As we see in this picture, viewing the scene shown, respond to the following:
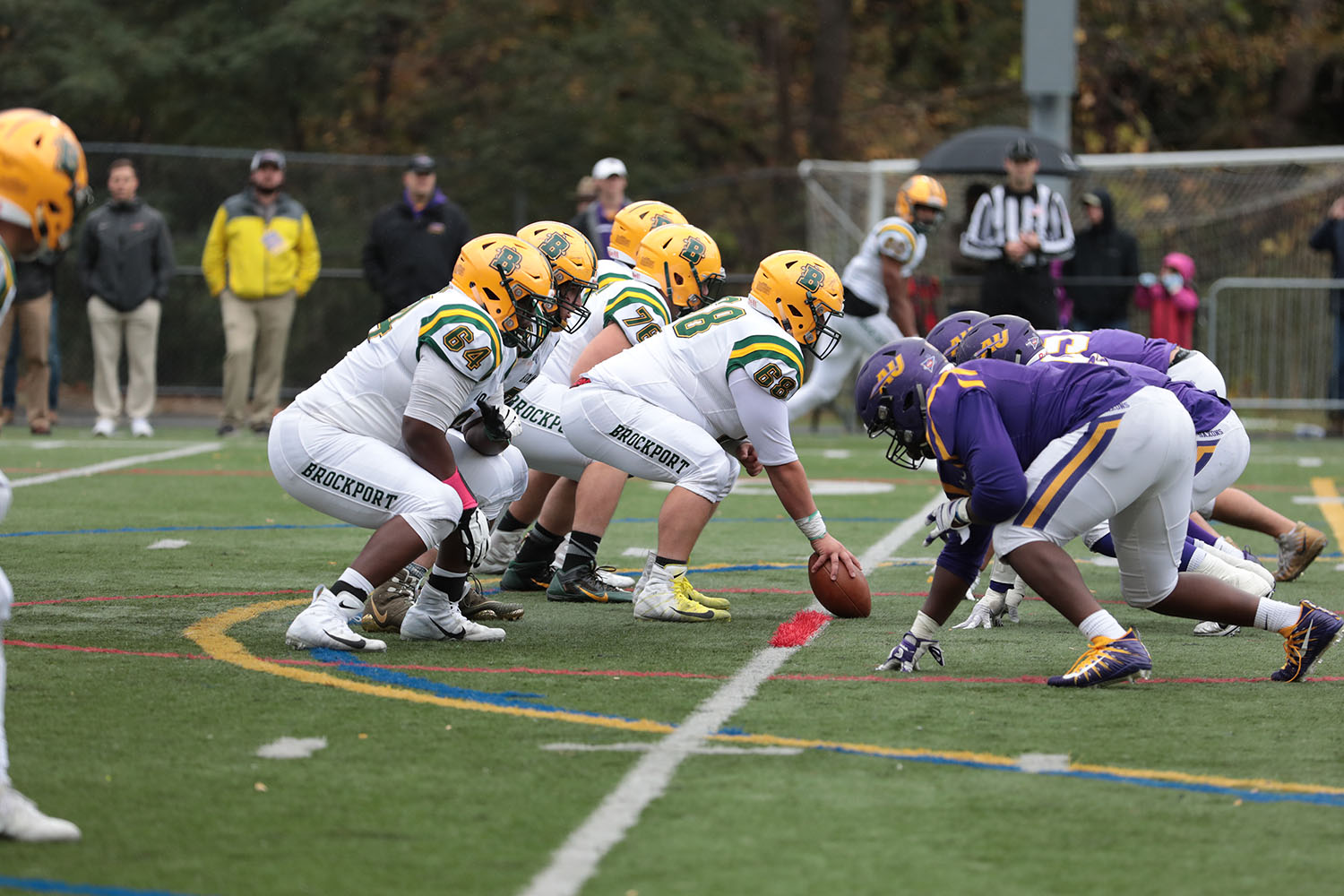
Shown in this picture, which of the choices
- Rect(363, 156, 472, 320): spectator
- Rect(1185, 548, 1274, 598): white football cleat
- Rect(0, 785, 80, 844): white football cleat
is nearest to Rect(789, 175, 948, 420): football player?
Rect(363, 156, 472, 320): spectator

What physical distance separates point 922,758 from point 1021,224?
9.98 metres

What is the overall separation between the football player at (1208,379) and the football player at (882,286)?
5.27m

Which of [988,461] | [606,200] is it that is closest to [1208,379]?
[988,461]

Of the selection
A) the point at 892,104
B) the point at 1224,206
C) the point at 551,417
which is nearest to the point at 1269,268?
the point at 1224,206

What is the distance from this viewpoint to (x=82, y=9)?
2070 centimetres

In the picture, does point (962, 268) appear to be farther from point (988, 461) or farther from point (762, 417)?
point (988, 461)

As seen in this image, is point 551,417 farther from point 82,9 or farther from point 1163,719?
point 82,9

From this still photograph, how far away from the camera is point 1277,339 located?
704 inches

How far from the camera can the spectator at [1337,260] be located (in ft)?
54.9

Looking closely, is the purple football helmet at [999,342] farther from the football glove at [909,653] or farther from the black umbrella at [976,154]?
the black umbrella at [976,154]

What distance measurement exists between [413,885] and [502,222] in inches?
654

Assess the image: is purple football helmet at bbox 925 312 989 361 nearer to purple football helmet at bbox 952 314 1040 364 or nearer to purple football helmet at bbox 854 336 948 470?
purple football helmet at bbox 952 314 1040 364

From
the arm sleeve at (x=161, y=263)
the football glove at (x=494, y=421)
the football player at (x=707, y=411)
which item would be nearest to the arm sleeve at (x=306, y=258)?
the arm sleeve at (x=161, y=263)

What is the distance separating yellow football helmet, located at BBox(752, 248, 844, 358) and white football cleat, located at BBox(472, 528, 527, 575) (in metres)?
1.83
